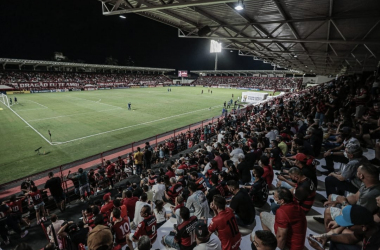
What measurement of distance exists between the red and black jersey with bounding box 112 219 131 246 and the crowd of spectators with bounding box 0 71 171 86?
64.1 m

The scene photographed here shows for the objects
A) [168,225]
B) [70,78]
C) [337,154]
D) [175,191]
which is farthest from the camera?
[70,78]

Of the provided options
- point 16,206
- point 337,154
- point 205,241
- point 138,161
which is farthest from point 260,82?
point 205,241

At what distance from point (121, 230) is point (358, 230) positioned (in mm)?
4151

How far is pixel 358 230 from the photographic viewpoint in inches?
94.8

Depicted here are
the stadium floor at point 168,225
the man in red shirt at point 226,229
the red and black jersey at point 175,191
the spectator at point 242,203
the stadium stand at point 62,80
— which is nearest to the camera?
the man in red shirt at point 226,229

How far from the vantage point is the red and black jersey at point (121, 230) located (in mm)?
4243

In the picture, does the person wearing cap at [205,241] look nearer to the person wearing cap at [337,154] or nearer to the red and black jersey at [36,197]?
the person wearing cap at [337,154]

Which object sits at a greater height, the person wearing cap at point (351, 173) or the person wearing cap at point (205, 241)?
the person wearing cap at point (351, 173)

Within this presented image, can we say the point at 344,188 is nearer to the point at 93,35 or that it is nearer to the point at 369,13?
the point at 369,13

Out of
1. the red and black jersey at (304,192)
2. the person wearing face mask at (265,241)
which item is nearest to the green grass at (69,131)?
the person wearing face mask at (265,241)

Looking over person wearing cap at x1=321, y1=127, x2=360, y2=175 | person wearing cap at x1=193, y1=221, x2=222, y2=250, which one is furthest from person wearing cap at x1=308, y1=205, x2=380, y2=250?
person wearing cap at x1=321, y1=127, x2=360, y2=175

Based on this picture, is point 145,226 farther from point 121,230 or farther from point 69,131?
point 69,131

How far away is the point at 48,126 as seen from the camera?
21.2 metres

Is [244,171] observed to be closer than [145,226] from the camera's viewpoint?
No
